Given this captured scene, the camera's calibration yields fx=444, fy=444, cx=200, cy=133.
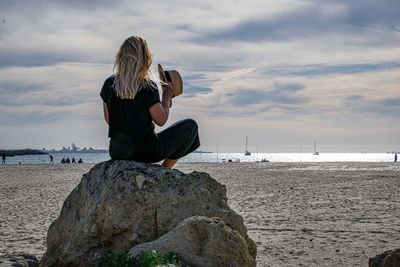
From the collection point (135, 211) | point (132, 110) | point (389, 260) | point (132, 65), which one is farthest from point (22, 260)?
point (389, 260)

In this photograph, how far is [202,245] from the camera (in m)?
4.10

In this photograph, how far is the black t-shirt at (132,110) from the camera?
4875mm

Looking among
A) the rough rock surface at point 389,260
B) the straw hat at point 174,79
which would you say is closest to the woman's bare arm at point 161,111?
the straw hat at point 174,79

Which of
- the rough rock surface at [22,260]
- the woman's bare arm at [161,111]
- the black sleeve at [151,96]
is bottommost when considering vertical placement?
the rough rock surface at [22,260]

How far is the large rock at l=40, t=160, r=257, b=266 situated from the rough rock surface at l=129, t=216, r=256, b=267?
582mm

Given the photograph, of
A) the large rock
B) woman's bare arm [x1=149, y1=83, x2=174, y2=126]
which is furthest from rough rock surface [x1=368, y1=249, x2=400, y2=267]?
woman's bare arm [x1=149, y1=83, x2=174, y2=126]

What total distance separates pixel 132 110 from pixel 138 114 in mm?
80

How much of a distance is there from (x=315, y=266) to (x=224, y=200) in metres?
1.95

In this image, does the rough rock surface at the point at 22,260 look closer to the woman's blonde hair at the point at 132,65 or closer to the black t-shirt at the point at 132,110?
the black t-shirt at the point at 132,110

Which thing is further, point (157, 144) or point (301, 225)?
point (301, 225)

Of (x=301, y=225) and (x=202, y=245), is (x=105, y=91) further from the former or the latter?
(x=301, y=225)

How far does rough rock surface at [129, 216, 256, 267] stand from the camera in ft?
13.1

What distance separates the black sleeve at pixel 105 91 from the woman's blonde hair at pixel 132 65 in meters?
0.21

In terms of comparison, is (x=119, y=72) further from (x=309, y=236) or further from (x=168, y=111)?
(x=309, y=236)
